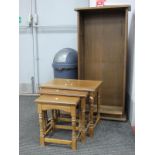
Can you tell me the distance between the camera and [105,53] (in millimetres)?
3373

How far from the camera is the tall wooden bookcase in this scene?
10.6 ft

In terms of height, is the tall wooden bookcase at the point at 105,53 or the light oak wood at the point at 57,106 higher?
the tall wooden bookcase at the point at 105,53

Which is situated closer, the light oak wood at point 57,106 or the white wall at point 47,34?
the light oak wood at point 57,106

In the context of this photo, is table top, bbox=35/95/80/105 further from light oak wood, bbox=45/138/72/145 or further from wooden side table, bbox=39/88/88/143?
light oak wood, bbox=45/138/72/145

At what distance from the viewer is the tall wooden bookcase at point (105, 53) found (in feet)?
10.6

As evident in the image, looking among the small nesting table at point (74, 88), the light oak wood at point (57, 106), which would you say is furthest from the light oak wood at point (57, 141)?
the small nesting table at point (74, 88)

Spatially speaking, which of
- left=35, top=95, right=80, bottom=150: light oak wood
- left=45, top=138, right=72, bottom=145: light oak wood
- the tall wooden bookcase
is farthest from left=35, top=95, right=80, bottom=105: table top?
the tall wooden bookcase

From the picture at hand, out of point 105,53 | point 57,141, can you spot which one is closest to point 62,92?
point 57,141

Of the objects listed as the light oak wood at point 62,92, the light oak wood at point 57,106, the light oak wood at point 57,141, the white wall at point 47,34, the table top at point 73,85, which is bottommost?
the light oak wood at point 57,141

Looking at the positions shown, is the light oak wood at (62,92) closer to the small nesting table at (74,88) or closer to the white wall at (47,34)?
the small nesting table at (74,88)

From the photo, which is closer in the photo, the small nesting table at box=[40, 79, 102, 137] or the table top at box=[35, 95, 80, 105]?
the table top at box=[35, 95, 80, 105]

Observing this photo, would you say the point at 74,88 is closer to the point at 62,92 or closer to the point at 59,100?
the point at 62,92
